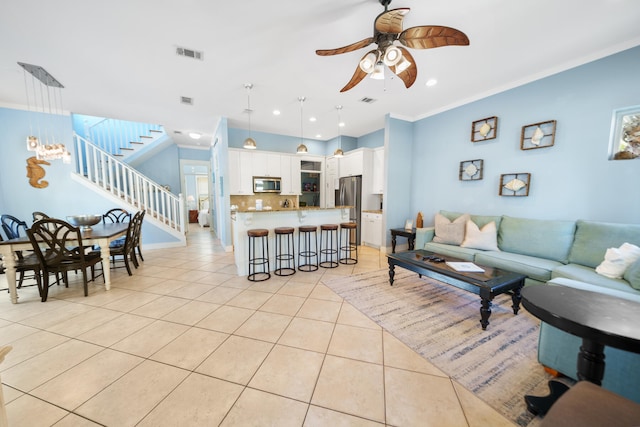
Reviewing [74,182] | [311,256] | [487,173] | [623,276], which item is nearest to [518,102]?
[487,173]

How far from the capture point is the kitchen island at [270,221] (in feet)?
11.9

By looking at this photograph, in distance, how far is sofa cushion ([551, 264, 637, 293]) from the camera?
2.16 m

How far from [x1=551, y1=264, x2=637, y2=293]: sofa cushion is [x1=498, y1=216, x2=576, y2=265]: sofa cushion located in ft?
1.00

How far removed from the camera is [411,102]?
4336 millimetres

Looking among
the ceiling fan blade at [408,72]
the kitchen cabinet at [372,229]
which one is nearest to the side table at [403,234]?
the kitchen cabinet at [372,229]

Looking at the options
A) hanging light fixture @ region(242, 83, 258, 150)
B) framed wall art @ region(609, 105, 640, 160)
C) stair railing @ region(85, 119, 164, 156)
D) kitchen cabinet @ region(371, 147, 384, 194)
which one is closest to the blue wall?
framed wall art @ region(609, 105, 640, 160)

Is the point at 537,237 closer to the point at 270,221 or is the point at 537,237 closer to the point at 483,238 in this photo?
the point at 483,238

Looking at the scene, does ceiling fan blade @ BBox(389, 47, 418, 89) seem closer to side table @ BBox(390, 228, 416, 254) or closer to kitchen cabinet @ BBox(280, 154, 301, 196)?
side table @ BBox(390, 228, 416, 254)

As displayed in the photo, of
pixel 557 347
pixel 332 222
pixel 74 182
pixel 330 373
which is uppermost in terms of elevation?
pixel 74 182

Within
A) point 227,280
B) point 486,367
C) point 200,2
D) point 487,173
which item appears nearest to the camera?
point 486,367

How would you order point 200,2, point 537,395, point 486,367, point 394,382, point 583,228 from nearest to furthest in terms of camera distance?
point 537,395
point 394,382
point 486,367
point 200,2
point 583,228

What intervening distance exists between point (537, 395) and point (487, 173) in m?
3.47

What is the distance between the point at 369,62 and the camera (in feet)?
7.13

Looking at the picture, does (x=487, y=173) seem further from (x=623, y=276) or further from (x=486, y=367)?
(x=486, y=367)
